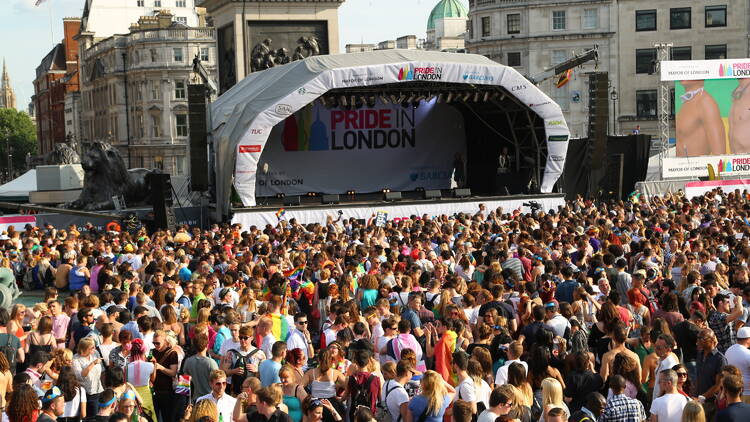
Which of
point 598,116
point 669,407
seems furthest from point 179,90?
point 669,407

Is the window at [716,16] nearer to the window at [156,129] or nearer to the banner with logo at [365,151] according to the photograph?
the banner with logo at [365,151]

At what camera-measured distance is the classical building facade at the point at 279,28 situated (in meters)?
38.2

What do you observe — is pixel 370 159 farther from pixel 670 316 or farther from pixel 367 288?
pixel 670 316

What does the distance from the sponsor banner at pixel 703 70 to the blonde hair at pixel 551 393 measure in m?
30.8

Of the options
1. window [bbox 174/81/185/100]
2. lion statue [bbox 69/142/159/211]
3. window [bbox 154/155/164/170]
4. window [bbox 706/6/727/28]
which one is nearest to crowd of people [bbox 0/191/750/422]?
lion statue [bbox 69/142/159/211]

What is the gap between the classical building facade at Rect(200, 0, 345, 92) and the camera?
38156 mm

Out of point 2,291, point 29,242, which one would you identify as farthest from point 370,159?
point 2,291

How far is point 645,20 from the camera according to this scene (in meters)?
73.5

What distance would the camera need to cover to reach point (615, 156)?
34.6 metres

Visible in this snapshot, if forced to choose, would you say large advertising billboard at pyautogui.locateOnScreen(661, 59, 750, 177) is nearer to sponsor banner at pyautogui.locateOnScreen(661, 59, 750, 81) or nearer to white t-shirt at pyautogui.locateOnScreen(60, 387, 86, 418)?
sponsor banner at pyautogui.locateOnScreen(661, 59, 750, 81)

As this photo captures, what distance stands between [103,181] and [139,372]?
2639 centimetres

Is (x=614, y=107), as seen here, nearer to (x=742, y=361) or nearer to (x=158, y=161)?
(x=158, y=161)

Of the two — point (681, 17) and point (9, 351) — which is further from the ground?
point (681, 17)

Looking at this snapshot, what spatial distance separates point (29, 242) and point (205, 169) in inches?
379
